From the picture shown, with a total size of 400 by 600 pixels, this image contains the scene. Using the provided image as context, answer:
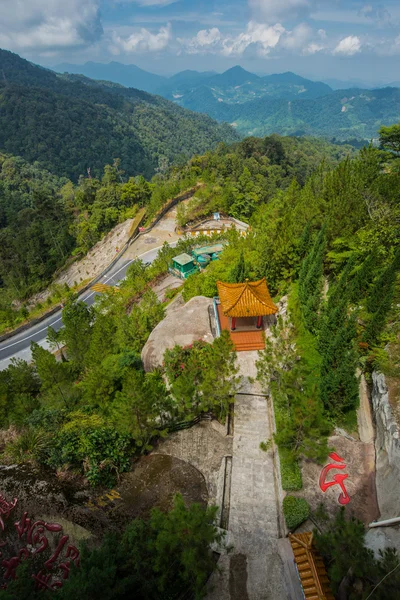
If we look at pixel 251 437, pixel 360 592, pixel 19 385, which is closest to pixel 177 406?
pixel 251 437

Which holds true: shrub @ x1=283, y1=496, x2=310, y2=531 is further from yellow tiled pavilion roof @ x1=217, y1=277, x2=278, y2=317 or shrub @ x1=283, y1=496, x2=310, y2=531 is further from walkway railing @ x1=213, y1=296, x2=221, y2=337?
walkway railing @ x1=213, y1=296, x2=221, y2=337

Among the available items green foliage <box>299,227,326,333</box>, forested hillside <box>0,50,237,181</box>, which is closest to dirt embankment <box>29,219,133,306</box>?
green foliage <box>299,227,326,333</box>

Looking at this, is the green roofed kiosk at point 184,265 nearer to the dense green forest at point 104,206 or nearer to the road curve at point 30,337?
the road curve at point 30,337

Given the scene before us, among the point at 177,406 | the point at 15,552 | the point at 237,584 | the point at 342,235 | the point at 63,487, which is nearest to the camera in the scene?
the point at 15,552

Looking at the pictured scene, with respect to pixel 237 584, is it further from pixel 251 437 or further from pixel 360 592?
pixel 251 437

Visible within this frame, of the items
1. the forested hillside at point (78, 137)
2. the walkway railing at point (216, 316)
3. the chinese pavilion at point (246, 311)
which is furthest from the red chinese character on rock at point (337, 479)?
the forested hillside at point (78, 137)
